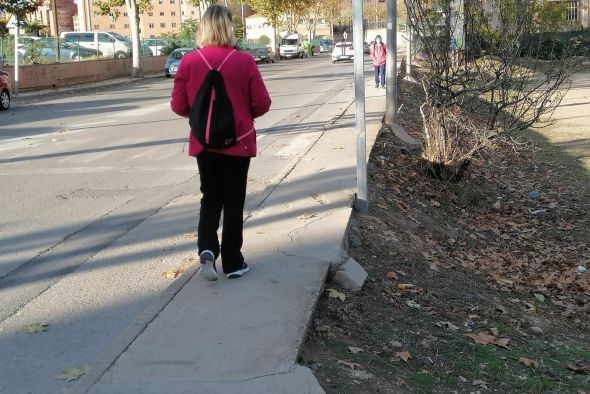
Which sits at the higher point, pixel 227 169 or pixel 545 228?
pixel 227 169

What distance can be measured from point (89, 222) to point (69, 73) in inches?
1084

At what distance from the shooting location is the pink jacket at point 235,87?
4.83 metres

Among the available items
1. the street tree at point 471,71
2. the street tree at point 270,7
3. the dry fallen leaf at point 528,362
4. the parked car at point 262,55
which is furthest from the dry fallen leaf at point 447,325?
the street tree at point 270,7

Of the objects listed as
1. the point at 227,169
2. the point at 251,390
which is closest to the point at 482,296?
the point at 227,169

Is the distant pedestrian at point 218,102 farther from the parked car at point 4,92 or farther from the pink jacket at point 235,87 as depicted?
the parked car at point 4,92

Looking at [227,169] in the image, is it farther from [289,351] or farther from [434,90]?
[434,90]

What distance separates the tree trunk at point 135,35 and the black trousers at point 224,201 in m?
33.9

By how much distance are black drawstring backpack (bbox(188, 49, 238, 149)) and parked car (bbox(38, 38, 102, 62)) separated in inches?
1184

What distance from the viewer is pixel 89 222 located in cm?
760

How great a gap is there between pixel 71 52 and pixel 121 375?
34594 mm

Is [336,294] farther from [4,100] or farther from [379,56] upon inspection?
[4,100]

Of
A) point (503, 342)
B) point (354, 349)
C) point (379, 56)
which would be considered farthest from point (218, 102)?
point (379, 56)

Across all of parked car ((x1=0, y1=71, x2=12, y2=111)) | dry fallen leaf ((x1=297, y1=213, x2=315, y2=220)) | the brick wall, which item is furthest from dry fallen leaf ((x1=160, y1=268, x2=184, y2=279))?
the brick wall

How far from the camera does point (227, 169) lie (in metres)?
4.96
